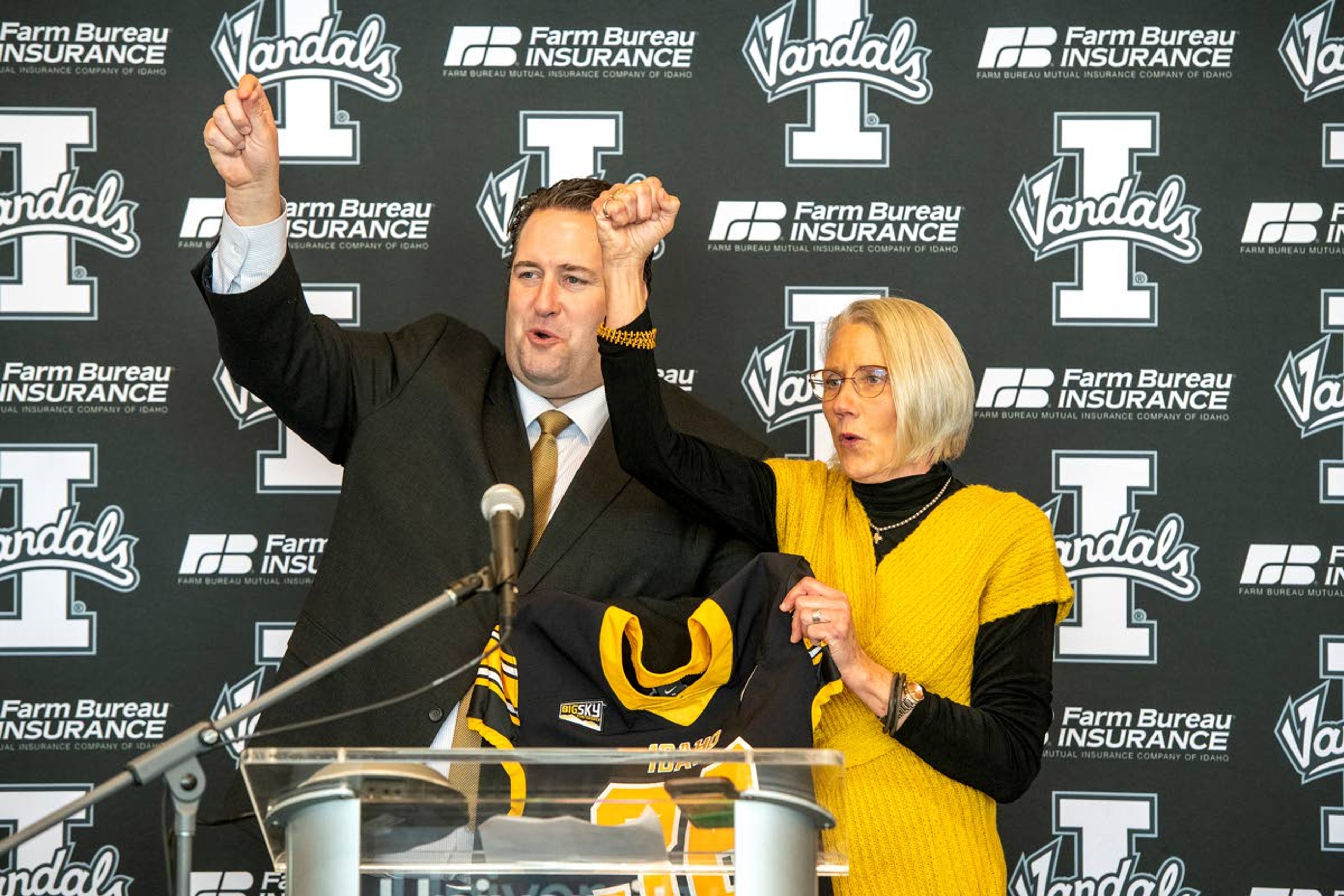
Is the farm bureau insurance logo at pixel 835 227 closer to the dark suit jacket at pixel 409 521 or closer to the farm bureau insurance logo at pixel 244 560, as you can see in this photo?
the dark suit jacket at pixel 409 521

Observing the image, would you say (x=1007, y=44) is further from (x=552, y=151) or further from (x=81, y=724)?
(x=81, y=724)

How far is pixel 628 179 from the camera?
12.0 ft

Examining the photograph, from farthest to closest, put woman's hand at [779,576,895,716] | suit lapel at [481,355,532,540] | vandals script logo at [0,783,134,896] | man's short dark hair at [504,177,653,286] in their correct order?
1. vandals script logo at [0,783,134,896]
2. man's short dark hair at [504,177,653,286]
3. suit lapel at [481,355,532,540]
4. woman's hand at [779,576,895,716]

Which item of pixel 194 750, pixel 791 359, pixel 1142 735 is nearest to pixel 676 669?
pixel 194 750

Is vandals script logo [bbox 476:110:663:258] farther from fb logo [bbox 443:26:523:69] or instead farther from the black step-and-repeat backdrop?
fb logo [bbox 443:26:523:69]

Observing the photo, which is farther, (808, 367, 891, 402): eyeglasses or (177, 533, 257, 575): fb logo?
(177, 533, 257, 575): fb logo

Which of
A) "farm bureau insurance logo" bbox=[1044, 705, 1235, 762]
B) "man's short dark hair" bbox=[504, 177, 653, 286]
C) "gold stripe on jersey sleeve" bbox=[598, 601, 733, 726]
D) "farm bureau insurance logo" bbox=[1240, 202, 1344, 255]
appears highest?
"farm bureau insurance logo" bbox=[1240, 202, 1344, 255]

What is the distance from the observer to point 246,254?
101 inches

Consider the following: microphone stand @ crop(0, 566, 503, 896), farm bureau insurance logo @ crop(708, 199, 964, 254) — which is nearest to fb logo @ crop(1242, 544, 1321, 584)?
farm bureau insurance logo @ crop(708, 199, 964, 254)

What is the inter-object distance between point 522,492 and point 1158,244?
178cm

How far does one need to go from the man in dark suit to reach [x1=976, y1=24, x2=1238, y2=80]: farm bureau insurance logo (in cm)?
125

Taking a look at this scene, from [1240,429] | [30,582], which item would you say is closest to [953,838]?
[1240,429]

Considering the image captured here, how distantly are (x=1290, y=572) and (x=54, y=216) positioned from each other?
9.93 feet

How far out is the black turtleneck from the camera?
8.04 feet
